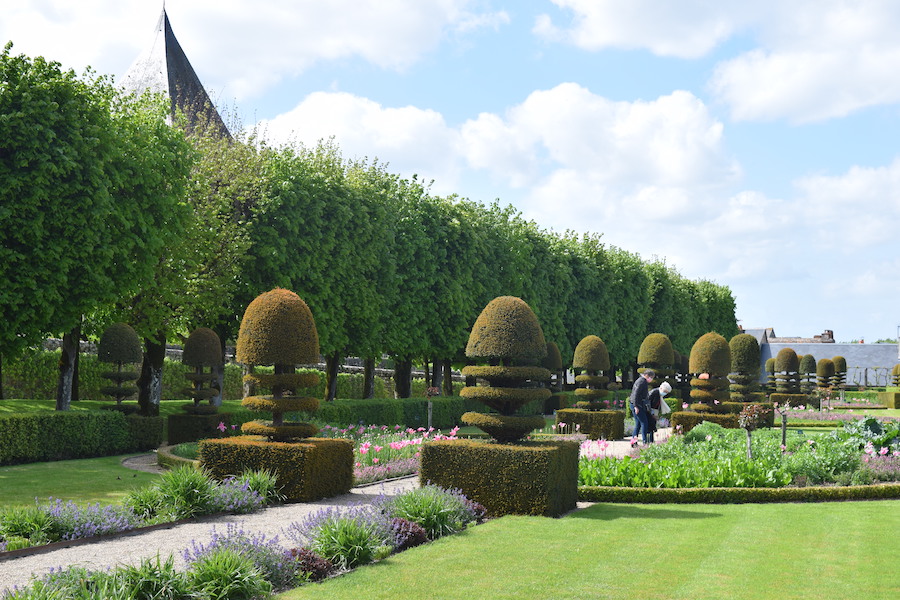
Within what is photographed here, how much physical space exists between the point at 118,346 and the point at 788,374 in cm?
3298

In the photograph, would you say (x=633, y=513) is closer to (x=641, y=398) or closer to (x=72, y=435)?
(x=641, y=398)

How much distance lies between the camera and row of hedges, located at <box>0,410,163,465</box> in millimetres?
17938

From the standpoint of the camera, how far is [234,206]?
26.2m

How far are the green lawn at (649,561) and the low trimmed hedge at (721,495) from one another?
1101mm

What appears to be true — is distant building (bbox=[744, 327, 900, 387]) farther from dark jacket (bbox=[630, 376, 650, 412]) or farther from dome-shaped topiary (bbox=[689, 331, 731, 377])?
dark jacket (bbox=[630, 376, 650, 412])

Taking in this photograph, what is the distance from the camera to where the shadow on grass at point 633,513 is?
11.9 meters

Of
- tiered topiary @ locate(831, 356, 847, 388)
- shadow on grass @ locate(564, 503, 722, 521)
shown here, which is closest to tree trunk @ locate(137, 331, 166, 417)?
shadow on grass @ locate(564, 503, 722, 521)

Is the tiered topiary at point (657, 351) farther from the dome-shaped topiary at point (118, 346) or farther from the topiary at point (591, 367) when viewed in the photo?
the dome-shaped topiary at point (118, 346)

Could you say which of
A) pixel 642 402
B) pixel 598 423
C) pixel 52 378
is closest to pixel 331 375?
pixel 598 423

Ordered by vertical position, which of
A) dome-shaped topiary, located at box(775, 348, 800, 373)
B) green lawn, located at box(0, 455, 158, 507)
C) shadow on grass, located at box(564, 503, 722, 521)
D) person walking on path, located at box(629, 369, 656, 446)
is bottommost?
green lawn, located at box(0, 455, 158, 507)

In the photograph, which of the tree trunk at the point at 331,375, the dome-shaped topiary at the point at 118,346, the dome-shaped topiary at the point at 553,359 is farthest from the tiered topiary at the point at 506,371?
the dome-shaped topiary at the point at 553,359

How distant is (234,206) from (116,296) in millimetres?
6816

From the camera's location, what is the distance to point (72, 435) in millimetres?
19438

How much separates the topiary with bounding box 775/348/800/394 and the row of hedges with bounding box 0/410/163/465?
31913mm
